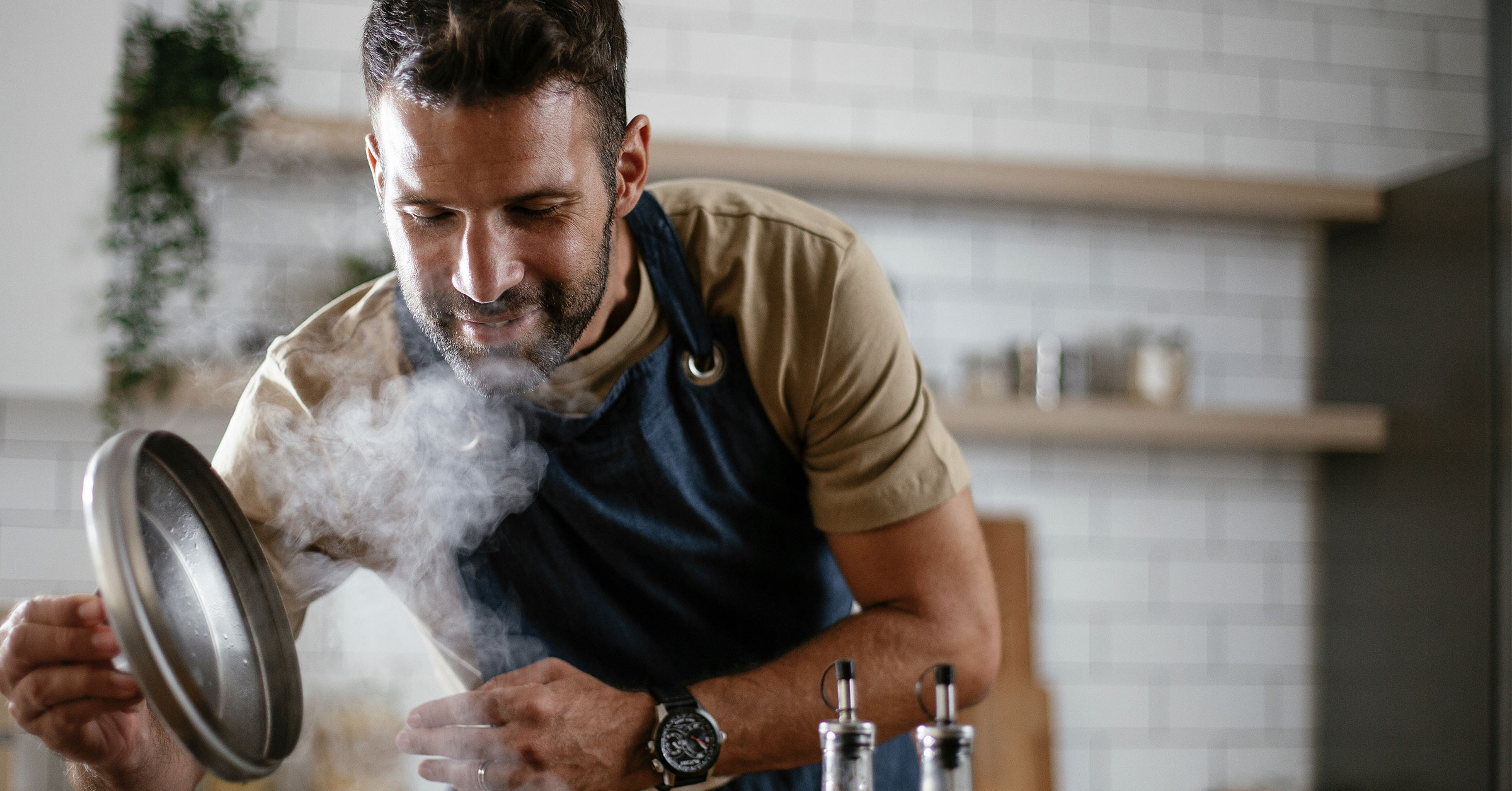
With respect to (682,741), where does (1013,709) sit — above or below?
below

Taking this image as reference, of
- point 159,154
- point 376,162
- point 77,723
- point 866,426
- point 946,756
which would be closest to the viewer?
point 946,756

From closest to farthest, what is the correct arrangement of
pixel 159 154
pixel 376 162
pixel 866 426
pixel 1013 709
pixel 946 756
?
pixel 946 756 < pixel 376 162 < pixel 866 426 < pixel 159 154 < pixel 1013 709

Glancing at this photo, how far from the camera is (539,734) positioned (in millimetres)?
902

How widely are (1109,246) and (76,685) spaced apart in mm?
2530

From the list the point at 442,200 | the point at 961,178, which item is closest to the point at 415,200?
the point at 442,200

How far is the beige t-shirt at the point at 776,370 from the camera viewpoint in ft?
3.72

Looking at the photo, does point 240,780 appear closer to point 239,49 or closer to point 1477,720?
point 239,49

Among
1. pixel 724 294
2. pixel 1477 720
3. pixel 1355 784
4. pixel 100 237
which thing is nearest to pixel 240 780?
pixel 724 294

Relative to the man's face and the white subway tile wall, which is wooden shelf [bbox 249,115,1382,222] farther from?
the man's face

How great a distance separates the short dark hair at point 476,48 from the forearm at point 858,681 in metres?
0.57

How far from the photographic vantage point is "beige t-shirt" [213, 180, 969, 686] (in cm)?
113

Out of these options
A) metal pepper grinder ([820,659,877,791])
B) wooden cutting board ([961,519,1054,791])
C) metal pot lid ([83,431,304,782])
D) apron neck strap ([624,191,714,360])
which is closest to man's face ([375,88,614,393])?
apron neck strap ([624,191,714,360])

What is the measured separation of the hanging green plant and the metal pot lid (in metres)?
1.54

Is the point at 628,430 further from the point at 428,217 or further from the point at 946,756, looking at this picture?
the point at 946,756
